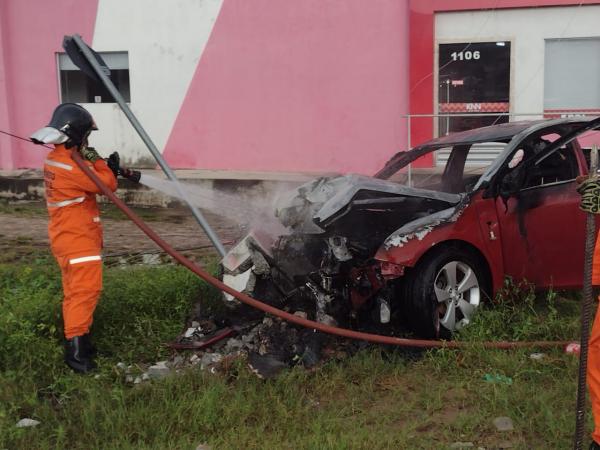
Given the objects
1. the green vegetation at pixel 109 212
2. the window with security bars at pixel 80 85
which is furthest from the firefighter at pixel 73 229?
the window with security bars at pixel 80 85

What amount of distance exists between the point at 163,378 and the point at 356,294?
1423mm

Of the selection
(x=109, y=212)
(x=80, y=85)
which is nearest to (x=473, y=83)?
(x=109, y=212)

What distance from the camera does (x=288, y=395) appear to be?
13.0 ft

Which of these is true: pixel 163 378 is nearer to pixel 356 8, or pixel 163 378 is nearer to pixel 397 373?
pixel 397 373

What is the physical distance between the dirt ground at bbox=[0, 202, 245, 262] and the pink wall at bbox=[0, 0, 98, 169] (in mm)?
2001

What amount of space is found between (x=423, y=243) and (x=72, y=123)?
252 cm

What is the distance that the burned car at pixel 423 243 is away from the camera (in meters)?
4.54

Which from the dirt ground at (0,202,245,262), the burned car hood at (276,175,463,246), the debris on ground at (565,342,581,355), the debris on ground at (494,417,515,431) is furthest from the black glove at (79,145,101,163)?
the debris on ground at (565,342,581,355)

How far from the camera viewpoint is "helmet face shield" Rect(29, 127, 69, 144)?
13.9 ft

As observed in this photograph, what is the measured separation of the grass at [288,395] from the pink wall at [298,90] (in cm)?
663

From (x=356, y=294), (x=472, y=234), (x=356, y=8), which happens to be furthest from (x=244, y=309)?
(x=356, y=8)

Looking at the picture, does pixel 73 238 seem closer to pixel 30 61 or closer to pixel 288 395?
pixel 288 395

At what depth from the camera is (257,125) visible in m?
11.9

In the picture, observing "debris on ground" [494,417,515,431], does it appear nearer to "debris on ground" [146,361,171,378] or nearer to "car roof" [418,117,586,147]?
"debris on ground" [146,361,171,378]
